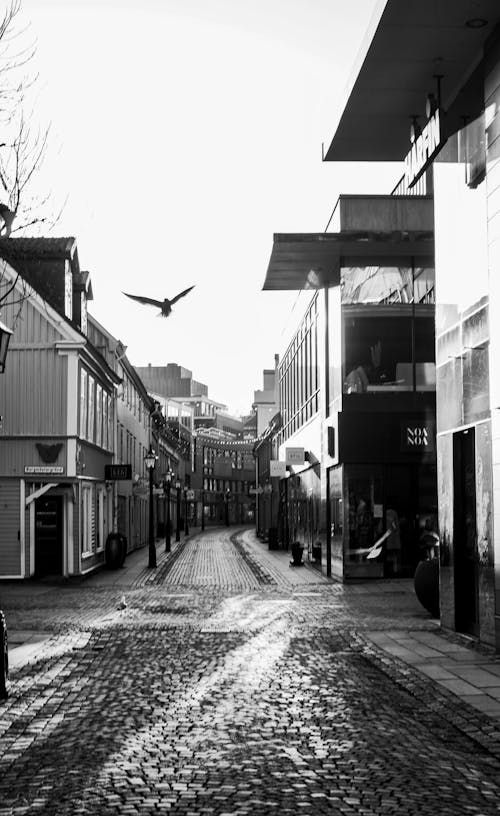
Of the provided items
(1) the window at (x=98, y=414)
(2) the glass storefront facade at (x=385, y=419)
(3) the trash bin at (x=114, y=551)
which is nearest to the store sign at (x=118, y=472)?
(1) the window at (x=98, y=414)

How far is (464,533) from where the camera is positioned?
14812mm

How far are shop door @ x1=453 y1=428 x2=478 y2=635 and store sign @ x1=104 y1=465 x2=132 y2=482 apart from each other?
67.7 feet

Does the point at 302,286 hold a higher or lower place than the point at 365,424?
higher

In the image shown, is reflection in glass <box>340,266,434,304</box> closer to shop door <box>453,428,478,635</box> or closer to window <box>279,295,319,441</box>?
window <box>279,295,319,441</box>

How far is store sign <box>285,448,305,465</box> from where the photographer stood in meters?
34.6

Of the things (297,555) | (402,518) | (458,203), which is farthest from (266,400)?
(458,203)

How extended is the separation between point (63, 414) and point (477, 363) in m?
17.5

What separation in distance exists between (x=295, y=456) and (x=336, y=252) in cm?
929

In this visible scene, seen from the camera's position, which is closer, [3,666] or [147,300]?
[3,666]

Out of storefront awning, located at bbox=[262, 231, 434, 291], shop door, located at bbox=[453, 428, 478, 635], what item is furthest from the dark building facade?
→ storefront awning, located at bbox=[262, 231, 434, 291]

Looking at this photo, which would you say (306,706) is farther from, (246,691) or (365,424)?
(365,424)

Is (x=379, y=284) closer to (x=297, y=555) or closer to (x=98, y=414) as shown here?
(x=297, y=555)

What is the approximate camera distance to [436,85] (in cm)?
1375

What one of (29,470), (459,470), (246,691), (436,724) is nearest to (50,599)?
(29,470)
